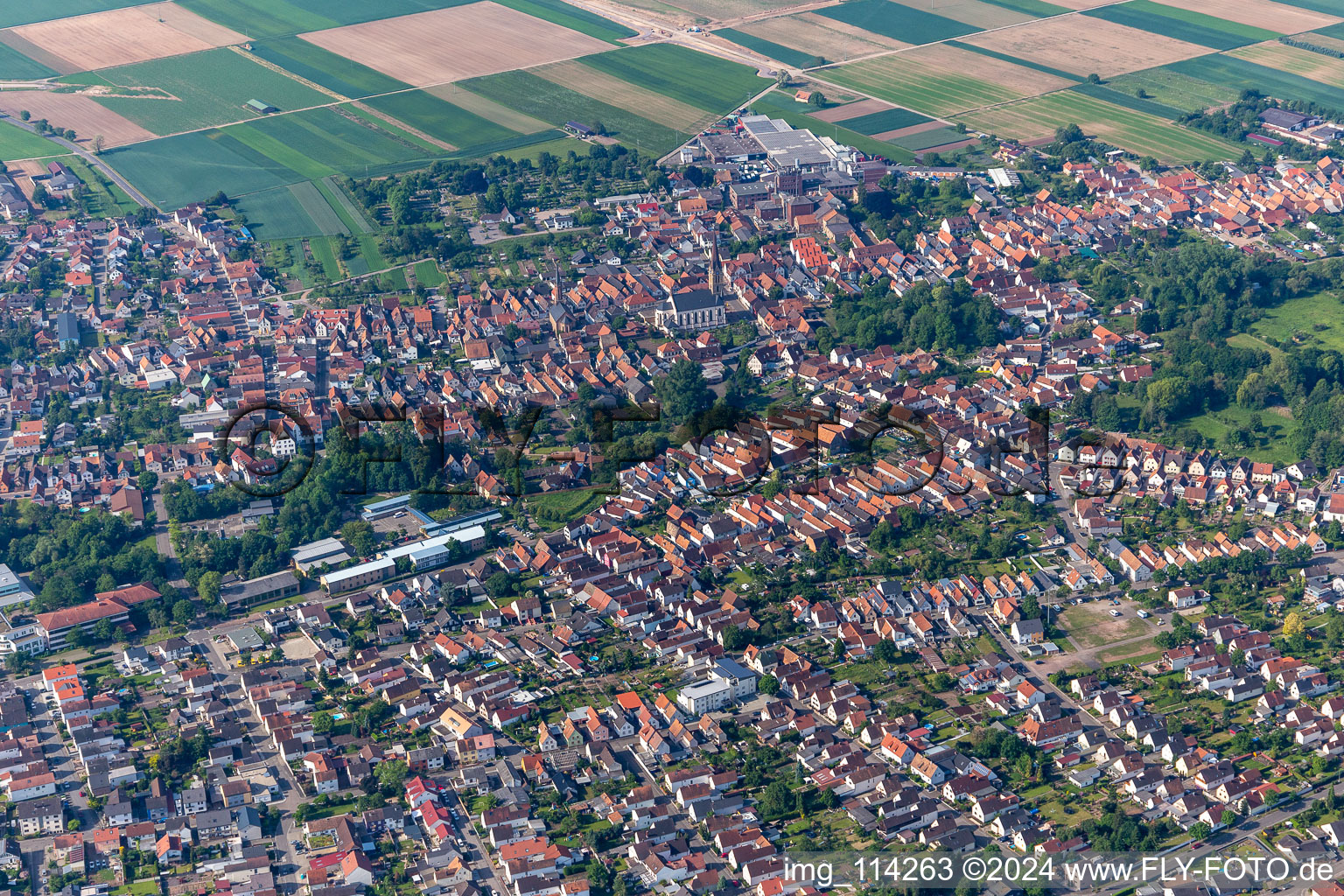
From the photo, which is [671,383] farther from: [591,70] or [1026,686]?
[591,70]

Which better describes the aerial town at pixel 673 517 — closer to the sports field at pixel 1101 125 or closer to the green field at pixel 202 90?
the sports field at pixel 1101 125

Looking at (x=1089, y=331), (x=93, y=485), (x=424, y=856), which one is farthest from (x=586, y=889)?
(x=1089, y=331)

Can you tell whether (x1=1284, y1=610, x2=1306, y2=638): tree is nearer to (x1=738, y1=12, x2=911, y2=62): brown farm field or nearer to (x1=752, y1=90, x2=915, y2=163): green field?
(x1=752, y1=90, x2=915, y2=163): green field

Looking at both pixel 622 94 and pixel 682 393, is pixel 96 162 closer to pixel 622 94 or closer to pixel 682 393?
pixel 622 94

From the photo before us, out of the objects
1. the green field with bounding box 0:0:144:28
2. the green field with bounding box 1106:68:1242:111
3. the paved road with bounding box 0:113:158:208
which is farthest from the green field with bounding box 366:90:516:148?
the green field with bounding box 1106:68:1242:111

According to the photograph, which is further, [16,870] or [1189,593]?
[1189,593]
